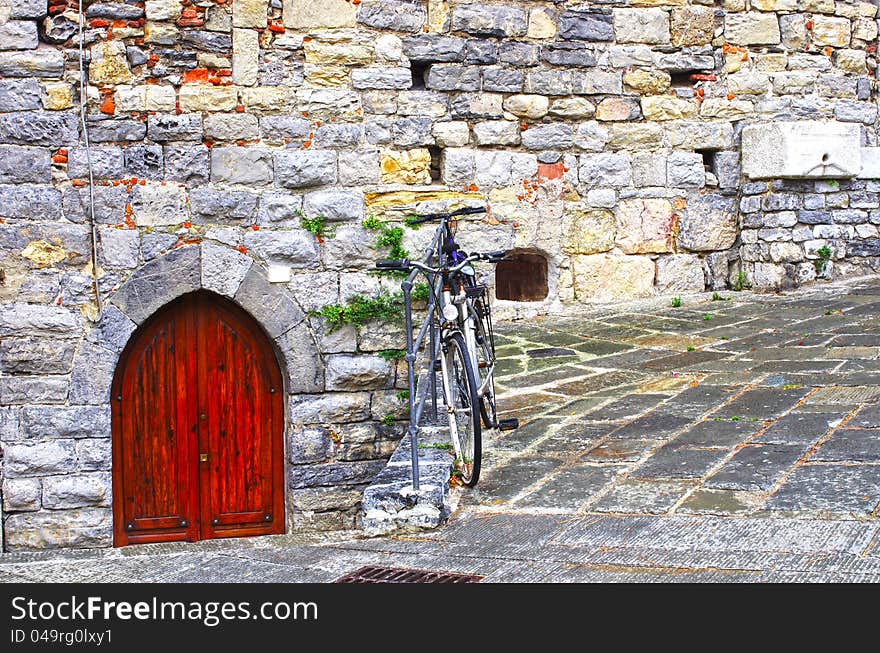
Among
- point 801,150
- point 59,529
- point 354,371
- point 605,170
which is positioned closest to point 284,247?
point 354,371

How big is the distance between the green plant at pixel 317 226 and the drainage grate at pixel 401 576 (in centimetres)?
264

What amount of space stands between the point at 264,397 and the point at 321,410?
37 cm

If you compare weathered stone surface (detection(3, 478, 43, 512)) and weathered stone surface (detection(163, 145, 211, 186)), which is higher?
weathered stone surface (detection(163, 145, 211, 186))

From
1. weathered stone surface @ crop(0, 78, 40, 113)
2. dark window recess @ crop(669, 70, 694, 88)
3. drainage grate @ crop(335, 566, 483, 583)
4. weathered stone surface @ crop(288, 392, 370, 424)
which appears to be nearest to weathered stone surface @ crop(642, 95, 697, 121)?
dark window recess @ crop(669, 70, 694, 88)

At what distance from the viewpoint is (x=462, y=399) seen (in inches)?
167

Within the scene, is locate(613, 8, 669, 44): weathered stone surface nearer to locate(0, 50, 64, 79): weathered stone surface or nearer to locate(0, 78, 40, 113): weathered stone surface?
locate(0, 50, 64, 79): weathered stone surface

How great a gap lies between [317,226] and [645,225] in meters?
3.39

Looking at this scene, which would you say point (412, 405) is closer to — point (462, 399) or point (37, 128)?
point (462, 399)

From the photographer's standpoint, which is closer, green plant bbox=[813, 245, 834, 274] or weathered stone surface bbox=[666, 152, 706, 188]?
weathered stone surface bbox=[666, 152, 706, 188]

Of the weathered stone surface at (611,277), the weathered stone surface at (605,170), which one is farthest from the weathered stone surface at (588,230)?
the weathered stone surface at (605,170)

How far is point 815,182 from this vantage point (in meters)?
8.09

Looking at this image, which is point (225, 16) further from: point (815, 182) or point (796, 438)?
point (815, 182)

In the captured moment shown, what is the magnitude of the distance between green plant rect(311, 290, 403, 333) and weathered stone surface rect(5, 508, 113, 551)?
164cm

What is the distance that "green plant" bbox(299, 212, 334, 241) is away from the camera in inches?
216
